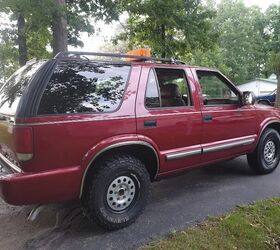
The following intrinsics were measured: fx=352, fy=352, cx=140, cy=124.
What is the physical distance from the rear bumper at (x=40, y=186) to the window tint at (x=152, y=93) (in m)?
1.19

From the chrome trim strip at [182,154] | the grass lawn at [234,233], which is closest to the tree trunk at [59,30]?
the chrome trim strip at [182,154]

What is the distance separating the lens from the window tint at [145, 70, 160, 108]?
4130mm

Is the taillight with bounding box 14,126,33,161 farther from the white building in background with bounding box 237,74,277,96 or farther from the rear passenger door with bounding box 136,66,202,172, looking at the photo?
the white building in background with bounding box 237,74,277,96

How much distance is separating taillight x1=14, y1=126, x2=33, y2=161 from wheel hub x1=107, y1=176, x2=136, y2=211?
0.98 meters

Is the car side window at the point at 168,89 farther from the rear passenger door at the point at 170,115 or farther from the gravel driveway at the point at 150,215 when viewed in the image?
Result: the gravel driveway at the point at 150,215

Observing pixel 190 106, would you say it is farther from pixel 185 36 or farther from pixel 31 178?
pixel 185 36

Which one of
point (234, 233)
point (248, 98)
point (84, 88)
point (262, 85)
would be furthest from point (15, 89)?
point (262, 85)

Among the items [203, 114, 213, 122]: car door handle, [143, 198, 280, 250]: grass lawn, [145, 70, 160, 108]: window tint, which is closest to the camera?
[143, 198, 280, 250]: grass lawn

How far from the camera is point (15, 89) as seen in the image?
3775 mm

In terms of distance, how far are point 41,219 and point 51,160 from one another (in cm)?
123

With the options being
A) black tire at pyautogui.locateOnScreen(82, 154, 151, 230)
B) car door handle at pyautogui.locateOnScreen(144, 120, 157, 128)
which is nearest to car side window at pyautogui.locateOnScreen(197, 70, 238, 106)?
car door handle at pyautogui.locateOnScreen(144, 120, 157, 128)

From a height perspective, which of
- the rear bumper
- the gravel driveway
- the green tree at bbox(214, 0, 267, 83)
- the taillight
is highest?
the green tree at bbox(214, 0, 267, 83)

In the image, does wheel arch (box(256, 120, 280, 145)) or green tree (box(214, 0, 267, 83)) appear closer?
Answer: wheel arch (box(256, 120, 280, 145))

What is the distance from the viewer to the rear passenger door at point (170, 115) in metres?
4.07
